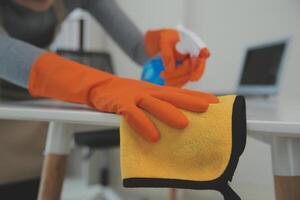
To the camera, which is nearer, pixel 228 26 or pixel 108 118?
pixel 108 118

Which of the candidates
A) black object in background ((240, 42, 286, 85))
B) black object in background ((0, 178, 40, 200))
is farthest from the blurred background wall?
black object in background ((0, 178, 40, 200))

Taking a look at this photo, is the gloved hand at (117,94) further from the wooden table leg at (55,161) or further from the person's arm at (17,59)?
the wooden table leg at (55,161)

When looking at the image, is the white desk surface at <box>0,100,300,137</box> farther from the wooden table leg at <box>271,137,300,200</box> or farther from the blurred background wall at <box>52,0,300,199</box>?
the blurred background wall at <box>52,0,300,199</box>

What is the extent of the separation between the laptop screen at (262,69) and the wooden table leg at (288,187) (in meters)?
1.30

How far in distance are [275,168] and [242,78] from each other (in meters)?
1.52

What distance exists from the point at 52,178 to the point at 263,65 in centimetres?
141

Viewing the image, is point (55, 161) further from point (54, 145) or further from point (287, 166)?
point (287, 166)

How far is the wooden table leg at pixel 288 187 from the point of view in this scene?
1.34 feet

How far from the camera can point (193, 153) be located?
0.37 metres

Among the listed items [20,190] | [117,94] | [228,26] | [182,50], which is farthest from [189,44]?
[228,26]

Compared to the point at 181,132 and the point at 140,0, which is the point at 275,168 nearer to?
the point at 181,132

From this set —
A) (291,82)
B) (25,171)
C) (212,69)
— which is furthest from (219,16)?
(25,171)

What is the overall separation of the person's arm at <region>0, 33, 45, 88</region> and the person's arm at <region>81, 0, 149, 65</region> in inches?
18.7

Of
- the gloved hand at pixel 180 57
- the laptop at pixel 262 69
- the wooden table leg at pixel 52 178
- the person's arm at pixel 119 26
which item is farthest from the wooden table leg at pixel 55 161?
the laptop at pixel 262 69
